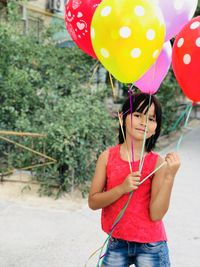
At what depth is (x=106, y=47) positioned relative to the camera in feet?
6.45

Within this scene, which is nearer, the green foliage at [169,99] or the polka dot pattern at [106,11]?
the polka dot pattern at [106,11]

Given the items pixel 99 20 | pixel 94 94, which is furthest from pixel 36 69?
pixel 99 20

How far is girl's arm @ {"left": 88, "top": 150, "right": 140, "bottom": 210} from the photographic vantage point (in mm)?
1896

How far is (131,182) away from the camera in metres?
1.89

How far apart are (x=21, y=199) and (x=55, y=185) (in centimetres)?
45

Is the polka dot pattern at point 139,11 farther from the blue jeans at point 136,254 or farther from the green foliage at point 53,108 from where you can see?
the green foliage at point 53,108

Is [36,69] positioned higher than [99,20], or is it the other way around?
[36,69]

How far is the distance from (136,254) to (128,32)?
1071 millimetres

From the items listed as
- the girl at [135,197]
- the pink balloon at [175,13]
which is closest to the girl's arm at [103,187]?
the girl at [135,197]

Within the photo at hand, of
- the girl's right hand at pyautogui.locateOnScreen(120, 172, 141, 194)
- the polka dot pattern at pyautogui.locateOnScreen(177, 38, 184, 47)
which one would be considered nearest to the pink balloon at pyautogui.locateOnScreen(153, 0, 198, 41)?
the polka dot pattern at pyautogui.locateOnScreen(177, 38, 184, 47)

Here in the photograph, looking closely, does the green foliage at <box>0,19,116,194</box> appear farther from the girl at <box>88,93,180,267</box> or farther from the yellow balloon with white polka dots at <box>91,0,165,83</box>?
the yellow balloon with white polka dots at <box>91,0,165,83</box>

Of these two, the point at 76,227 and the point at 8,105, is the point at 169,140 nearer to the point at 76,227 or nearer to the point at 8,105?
the point at 8,105

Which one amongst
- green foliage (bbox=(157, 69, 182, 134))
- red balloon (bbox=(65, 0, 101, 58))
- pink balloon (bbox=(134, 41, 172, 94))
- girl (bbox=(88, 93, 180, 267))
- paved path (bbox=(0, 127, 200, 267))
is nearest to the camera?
girl (bbox=(88, 93, 180, 267))

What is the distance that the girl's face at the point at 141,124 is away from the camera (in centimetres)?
204
